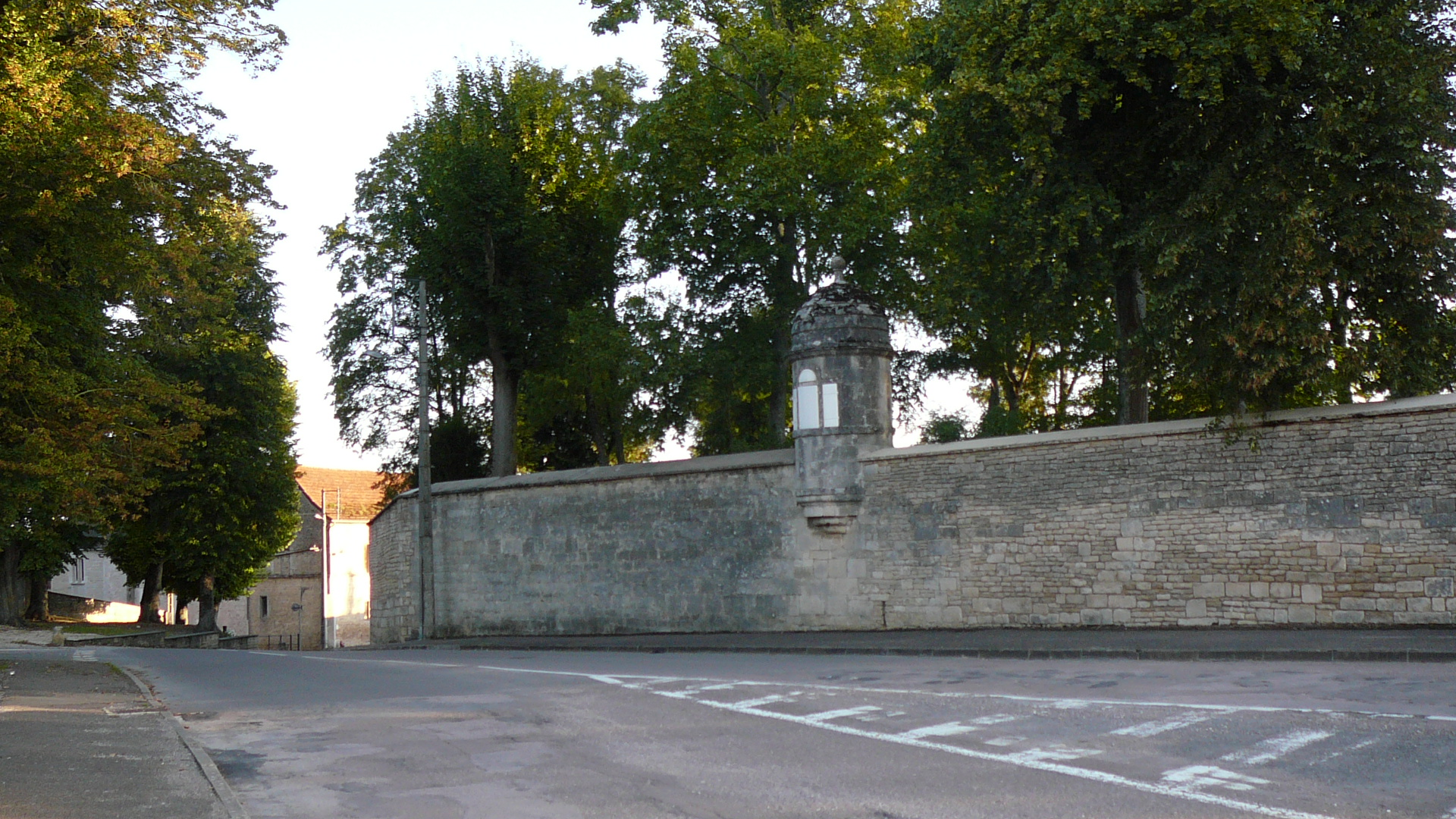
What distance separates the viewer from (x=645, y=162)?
100ft

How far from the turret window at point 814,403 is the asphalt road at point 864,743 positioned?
8.10 metres

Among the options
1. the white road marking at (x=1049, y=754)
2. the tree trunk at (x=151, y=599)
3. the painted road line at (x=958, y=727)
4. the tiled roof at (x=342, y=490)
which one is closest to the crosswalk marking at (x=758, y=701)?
the painted road line at (x=958, y=727)

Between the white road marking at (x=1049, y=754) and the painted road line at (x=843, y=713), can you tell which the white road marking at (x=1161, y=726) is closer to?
the white road marking at (x=1049, y=754)

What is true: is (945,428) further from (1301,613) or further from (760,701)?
(760,701)

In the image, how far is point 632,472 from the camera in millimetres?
24734

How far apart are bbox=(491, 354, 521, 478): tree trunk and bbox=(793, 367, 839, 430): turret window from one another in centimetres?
1206

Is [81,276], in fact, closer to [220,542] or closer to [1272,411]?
[1272,411]

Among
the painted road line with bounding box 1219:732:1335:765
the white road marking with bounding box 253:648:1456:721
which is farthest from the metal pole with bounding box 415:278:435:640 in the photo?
the painted road line with bounding box 1219:732:1335:765

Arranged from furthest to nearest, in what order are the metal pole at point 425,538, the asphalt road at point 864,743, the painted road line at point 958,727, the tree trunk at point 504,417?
the tree trunk at point 504,417, the metal pole at point 425,538, the painted road line at point 958,727, the asphalt road at point 864,743

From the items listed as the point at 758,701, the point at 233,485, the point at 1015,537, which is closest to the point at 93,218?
the point at 758,701

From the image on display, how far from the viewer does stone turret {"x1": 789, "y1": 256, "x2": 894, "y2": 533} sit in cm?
2123

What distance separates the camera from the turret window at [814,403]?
2150 cm

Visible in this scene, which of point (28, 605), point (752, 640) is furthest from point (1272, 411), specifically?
point (28, 605)

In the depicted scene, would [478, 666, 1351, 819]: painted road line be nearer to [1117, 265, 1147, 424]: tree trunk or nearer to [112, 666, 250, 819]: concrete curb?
[112, 666, 250, 819]: concrete curb
